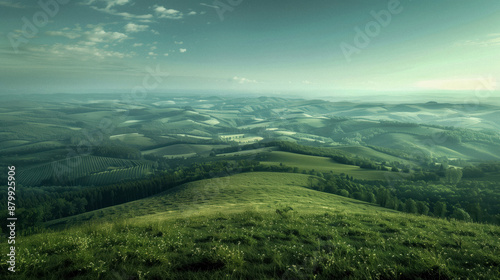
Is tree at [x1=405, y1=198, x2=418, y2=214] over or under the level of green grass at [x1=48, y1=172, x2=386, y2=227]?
under

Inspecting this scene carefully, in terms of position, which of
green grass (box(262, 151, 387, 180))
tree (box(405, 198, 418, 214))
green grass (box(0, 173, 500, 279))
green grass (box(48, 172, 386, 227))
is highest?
green grass (box(0, 173, 500, 279))

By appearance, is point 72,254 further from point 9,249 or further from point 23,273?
point 9,249

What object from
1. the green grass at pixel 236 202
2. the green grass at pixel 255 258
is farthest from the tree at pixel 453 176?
the green grass at pixel 255 258

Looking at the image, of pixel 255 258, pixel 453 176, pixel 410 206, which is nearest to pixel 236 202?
pixel 255 258

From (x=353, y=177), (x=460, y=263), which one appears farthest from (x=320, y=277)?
(x=353, y=177)

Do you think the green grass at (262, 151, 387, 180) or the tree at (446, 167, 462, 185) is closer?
the tree at (446, 167, 462, 185)

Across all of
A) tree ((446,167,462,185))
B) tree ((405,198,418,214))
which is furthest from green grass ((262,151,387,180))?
tree ((405,198,418,214))

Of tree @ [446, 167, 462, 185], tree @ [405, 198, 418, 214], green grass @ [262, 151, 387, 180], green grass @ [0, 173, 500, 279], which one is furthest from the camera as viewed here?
green grass @ [262, 151, 387, 180]

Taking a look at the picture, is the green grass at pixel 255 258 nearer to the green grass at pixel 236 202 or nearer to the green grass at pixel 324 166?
the green grass at pixel 236 202

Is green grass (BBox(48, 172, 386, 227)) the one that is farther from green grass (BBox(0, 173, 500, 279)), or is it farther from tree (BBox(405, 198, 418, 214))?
green grass (BBox(0, 173, 500, 279))
